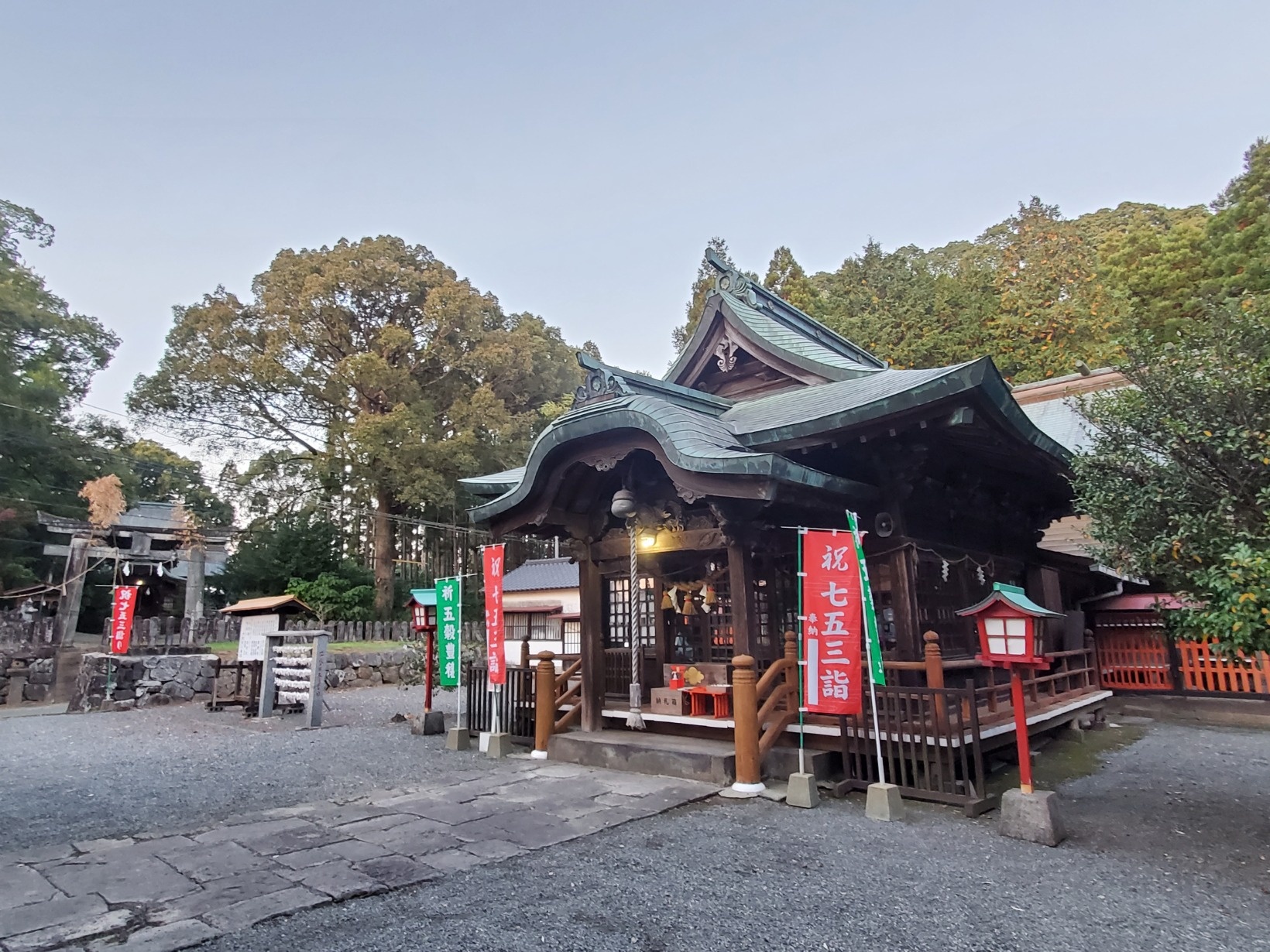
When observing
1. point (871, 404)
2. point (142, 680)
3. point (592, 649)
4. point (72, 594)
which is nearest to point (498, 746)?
point (592, 649)

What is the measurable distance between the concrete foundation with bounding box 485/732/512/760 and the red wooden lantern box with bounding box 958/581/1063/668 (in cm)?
553

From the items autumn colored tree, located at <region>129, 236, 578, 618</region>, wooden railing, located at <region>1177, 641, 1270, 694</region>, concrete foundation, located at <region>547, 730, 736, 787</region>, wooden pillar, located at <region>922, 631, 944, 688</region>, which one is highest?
autumn colored tree, located at <region>129, 236, 578, 618</region>

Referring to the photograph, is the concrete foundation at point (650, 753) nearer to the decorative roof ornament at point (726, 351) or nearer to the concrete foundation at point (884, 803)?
the concrete foundation at point (884, 803)

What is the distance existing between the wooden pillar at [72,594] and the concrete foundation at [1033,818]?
68.0ft

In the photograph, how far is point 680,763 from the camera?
6938 mm

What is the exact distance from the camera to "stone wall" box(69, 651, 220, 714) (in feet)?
47.0

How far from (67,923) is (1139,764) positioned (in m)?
9.71

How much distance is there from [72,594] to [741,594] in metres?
18.8

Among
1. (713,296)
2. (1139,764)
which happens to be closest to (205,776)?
(713,296)

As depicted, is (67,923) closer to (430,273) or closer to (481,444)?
(481,444)

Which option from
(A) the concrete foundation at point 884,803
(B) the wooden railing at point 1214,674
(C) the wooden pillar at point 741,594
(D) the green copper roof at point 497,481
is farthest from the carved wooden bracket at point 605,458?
(B) the wooden railing at point 1214,674

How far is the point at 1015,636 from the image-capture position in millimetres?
5125

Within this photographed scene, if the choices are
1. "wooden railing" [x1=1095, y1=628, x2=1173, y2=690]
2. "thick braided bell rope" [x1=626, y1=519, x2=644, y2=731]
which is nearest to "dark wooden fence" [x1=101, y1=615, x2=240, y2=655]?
"thick braided bell rope" [x1=626, y1=519, x2=644, y2=731]

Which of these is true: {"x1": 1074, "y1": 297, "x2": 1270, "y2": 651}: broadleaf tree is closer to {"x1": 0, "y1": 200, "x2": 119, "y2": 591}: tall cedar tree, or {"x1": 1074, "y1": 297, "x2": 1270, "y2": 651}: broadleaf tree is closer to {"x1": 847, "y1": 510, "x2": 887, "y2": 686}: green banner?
{"x1": 847, "y1": 510, "x2": 887, "y2": 686}: green banner
